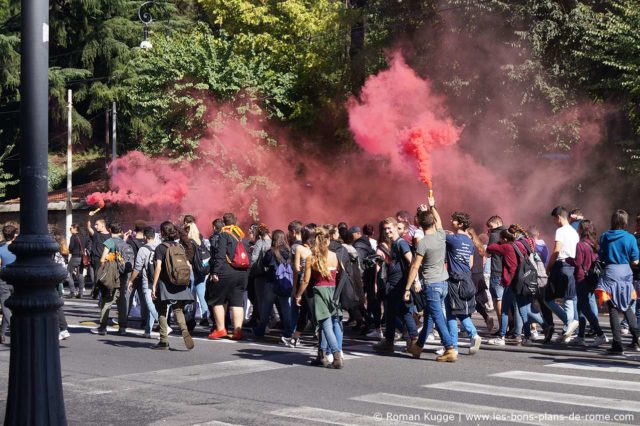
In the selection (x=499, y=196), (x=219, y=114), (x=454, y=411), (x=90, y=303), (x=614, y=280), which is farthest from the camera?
(x=219, y=114)

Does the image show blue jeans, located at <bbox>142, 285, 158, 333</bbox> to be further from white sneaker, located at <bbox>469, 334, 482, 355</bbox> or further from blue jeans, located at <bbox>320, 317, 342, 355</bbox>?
white sneaker, located at <bbox>469, 334, 482, 355</bbox>

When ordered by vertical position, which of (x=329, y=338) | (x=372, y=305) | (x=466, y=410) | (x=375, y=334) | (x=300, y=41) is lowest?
(x=466, y=410)

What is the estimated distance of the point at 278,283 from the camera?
12.7 metres

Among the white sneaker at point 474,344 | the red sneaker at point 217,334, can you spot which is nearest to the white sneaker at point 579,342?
the white sneaker at point 474,344

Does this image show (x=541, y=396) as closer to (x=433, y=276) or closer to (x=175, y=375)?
(x=433, y=276)

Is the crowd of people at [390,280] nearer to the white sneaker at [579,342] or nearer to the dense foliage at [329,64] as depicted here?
the white sneaker at [579,342]

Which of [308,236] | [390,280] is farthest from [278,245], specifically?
[390,280]

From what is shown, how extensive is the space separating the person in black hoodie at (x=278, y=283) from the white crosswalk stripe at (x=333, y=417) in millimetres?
4545

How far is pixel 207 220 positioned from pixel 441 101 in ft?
28.4

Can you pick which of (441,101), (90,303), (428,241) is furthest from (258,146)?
(428,241)

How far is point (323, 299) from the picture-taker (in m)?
10.4

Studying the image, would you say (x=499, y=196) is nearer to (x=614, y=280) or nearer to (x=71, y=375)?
(x=614, y=280)

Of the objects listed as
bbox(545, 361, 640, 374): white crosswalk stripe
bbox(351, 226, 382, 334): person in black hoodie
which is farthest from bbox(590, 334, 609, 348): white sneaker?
bbox(351, 226, 382, 334): person in black hoodie

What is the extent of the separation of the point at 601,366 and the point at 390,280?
270 centimetres
